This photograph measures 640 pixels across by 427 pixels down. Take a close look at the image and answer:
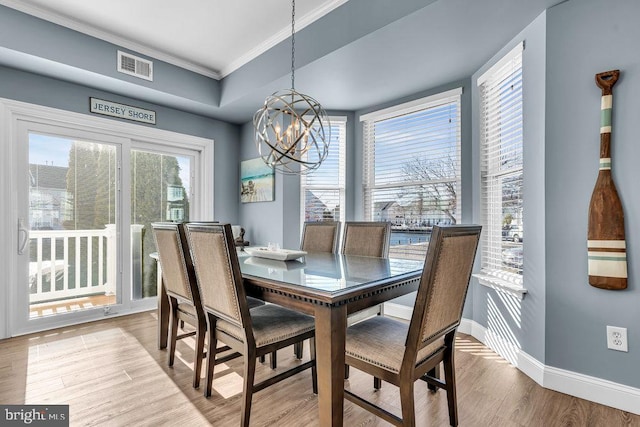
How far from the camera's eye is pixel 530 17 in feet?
7.18

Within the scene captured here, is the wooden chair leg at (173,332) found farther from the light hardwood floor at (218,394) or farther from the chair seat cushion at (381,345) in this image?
the chair seat cushion at (381,345)

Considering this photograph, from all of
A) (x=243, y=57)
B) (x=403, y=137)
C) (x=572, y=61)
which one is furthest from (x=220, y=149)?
(x=572, y=61)

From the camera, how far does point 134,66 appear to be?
10.6 feet

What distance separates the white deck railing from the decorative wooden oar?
421 cm

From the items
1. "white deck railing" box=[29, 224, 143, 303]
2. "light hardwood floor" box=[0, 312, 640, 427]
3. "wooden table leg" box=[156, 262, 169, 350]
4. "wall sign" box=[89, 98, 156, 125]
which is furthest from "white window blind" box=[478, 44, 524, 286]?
"white deck railing" box=[29, 224, 143, 303]

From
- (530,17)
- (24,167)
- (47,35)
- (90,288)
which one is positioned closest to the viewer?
(530,17)

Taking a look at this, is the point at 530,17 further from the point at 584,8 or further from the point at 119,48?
the point at 119,48

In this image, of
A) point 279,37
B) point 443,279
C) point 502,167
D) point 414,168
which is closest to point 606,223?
point 502,167

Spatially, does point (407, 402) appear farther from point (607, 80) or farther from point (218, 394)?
point (607, 80)

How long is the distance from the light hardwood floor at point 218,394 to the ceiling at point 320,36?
243 centimetres

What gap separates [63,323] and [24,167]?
61.6 inches

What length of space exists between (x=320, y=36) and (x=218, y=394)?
2760mm

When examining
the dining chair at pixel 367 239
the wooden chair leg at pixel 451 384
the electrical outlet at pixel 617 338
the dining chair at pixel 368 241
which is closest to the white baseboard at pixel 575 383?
the electrical outlet at pixel 617 338

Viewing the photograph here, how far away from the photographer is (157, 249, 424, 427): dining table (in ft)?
4.75
